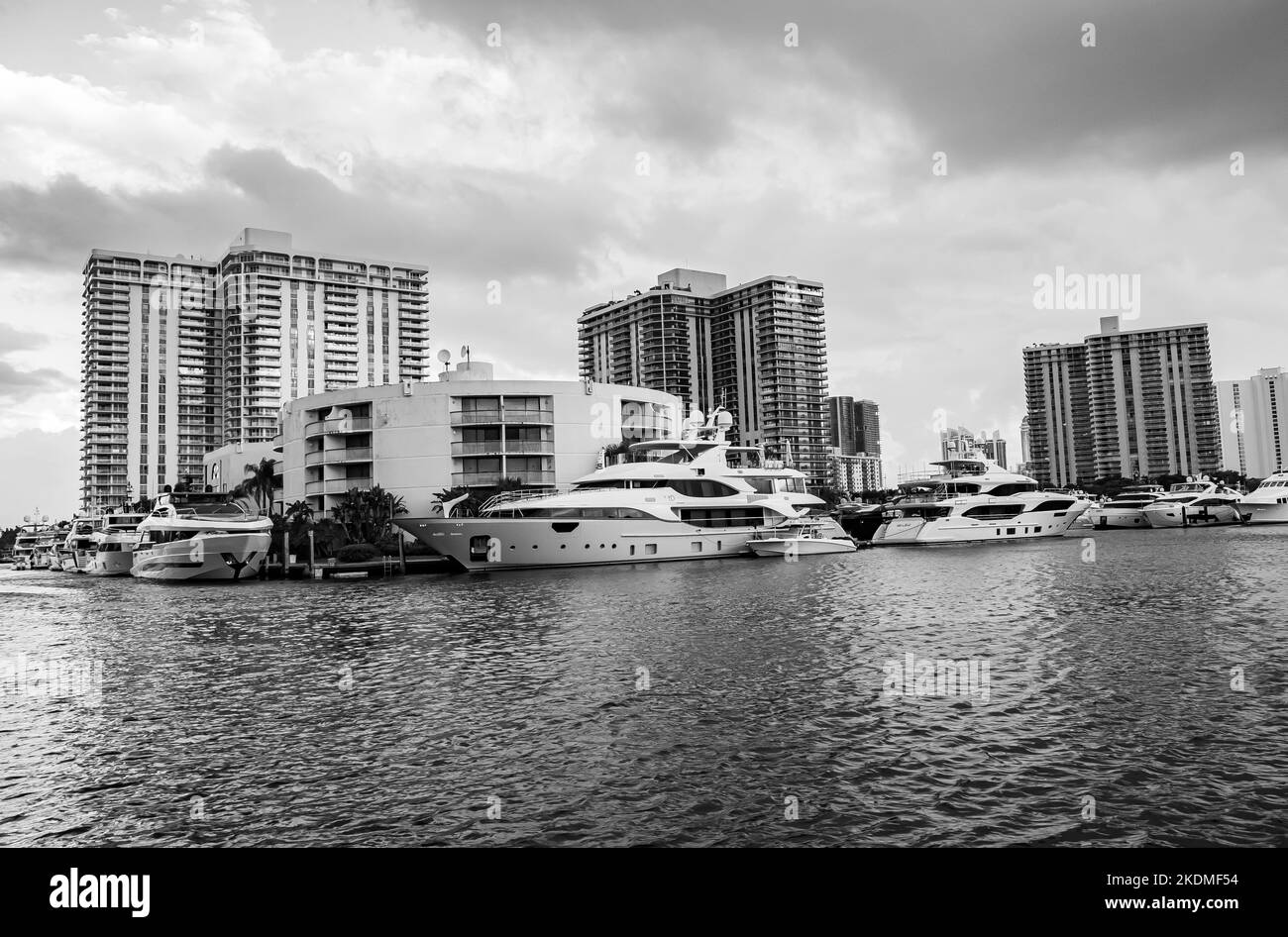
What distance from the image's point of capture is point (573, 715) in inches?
596

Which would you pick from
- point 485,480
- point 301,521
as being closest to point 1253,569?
point 485,480

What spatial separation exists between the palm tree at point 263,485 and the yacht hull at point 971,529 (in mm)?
68741

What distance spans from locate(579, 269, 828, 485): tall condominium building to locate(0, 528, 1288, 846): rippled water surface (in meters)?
153

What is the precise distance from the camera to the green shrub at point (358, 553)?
61.8 m

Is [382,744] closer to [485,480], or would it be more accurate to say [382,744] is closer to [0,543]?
[485,480]

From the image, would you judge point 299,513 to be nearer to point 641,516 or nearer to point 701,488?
point 641,516

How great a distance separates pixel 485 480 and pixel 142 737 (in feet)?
218

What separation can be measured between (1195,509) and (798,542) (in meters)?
66.4

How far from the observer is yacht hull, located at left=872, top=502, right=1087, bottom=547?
68.9 metres

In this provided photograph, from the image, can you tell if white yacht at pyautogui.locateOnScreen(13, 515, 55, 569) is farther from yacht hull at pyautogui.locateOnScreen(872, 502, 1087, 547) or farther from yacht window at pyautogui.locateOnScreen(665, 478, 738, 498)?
yacht hull at pyautogui.locateOnScreen(872, 502, 1087, 547)

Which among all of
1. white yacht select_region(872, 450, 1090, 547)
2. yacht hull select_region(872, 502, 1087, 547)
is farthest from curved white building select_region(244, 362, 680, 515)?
white yacht select_region(872, 450, 1090, 547)

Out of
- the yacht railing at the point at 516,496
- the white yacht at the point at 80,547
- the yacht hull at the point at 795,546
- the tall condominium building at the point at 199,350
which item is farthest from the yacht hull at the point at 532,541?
the tall condominium building at the point at 199,350

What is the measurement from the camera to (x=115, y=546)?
230ft

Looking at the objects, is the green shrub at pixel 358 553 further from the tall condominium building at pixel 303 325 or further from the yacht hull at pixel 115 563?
the tall condominium building at pixel 303 325
